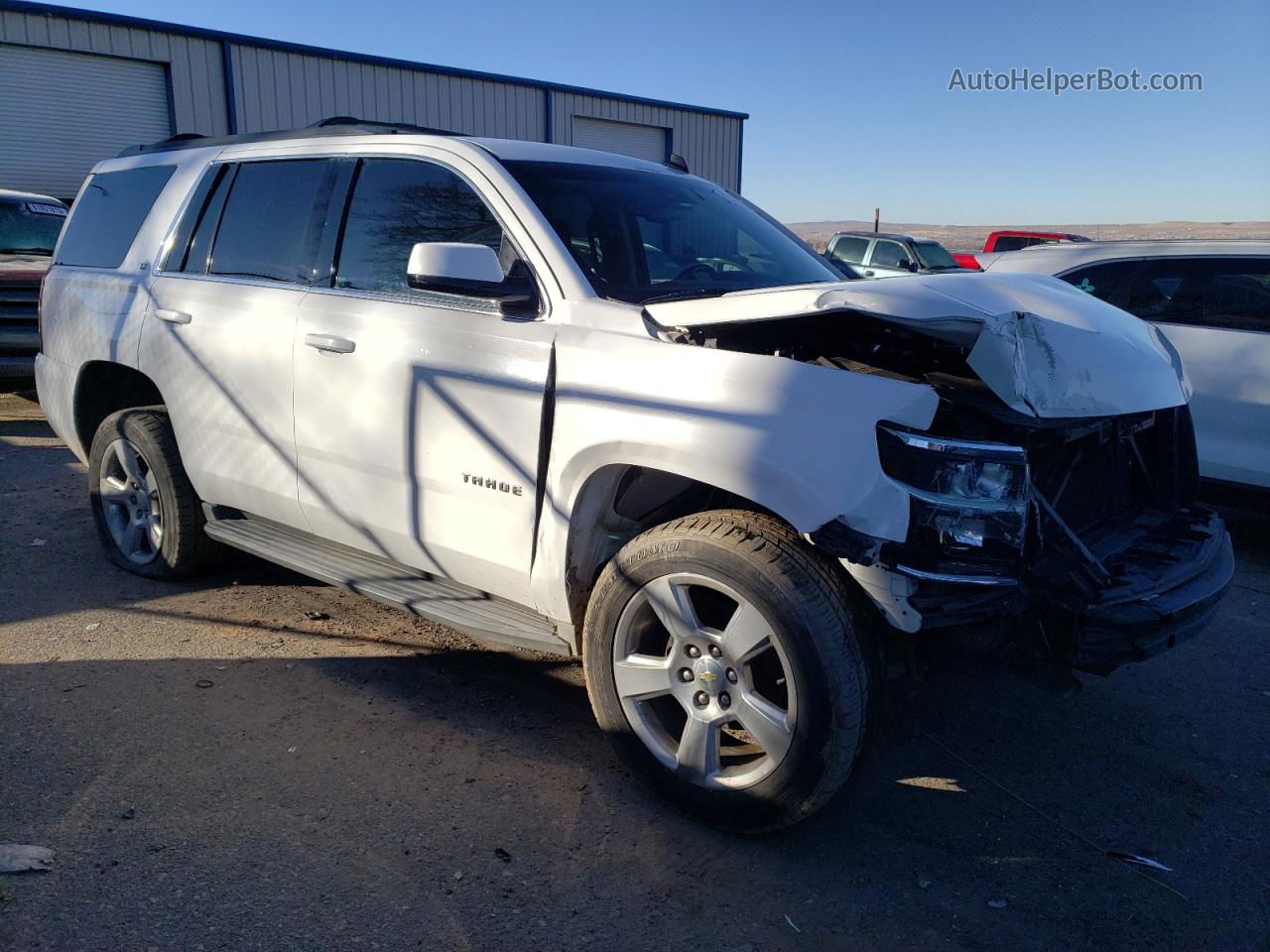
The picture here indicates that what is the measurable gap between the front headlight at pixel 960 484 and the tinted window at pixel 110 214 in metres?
4.03

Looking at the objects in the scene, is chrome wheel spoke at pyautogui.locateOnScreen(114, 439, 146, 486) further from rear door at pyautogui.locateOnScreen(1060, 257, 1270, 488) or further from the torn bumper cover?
rear door at pyautogui.locateOnScreen(1060, 257, 1270, 488)

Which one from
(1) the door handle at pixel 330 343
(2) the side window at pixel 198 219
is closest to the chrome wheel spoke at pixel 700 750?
(1) the door handle at pixel 330 343

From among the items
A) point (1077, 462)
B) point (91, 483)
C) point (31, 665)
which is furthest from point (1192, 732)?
point (91, 483)

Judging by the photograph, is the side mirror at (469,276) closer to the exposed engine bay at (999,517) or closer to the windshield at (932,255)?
the exposed engine bay at (999,517)

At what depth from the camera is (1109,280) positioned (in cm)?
666

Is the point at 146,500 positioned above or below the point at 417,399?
below

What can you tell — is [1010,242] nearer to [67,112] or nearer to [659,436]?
[67,112]

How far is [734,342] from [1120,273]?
458 cm

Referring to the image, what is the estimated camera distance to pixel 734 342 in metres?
3.22

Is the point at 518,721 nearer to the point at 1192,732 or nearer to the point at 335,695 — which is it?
the point at 335,695

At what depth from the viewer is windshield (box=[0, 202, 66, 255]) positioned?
10.9 meters

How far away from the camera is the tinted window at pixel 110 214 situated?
16.4 feet

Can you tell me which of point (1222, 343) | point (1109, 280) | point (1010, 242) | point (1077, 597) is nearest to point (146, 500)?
point (1077, 597)

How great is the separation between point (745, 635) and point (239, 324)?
8.63ft
